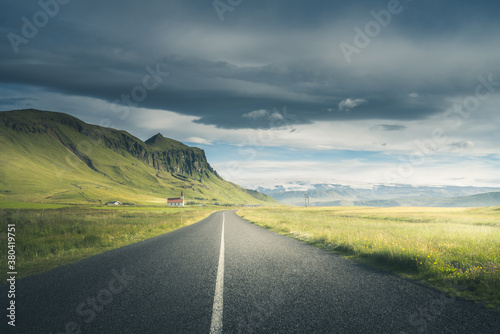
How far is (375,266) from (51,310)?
9156mm

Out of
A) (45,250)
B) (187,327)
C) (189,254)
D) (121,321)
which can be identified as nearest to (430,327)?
(187,327)

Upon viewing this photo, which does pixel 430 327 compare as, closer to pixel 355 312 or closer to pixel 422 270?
pixel 355 312

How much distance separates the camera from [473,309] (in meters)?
4.94

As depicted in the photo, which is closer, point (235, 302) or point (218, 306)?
point (218, 306)

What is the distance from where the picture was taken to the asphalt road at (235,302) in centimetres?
427

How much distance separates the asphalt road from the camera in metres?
4.27

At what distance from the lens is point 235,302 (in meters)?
5.34

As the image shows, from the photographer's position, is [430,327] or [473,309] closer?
[430,327]

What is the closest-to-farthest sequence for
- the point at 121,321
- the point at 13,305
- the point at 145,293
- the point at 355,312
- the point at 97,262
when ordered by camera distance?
the point at 121,321, the point at 355,312, the point at 13,305, the point at 145,293, the point at 97,262

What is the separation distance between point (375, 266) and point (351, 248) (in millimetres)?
2792

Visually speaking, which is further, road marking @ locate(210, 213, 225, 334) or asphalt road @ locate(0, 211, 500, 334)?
asphalt road @ locate(0, 211, 500, 334)

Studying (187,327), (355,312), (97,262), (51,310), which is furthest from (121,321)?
(97,262)

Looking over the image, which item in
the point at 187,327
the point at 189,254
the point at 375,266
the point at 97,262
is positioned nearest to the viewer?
the point at 187,327

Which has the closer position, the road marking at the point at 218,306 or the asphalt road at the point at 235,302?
the road marking at the point at 218,306
